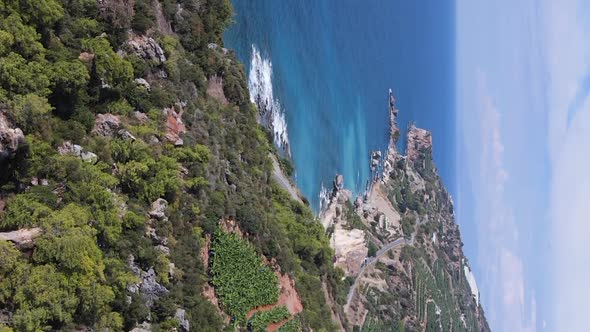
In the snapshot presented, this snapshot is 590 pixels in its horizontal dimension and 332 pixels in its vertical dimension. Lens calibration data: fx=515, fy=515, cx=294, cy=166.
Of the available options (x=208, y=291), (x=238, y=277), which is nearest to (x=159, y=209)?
(x=208, y=291)

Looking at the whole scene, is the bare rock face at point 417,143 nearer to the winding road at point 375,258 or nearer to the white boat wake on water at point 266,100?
the winding road at point 375,258

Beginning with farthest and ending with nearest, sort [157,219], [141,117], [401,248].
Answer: [401,248], [141,117], [157,219]

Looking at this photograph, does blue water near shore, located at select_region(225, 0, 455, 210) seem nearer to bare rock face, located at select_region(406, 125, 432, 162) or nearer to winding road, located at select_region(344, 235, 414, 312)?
bare rock face, located at select_region(406, 125, 432, 162)

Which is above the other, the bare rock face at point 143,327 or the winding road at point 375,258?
the winding road at point 375,258

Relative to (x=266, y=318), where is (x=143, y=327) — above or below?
below

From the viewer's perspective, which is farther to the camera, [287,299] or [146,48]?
[287,299]

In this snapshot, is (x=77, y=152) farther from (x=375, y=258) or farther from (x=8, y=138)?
(x=375, y=258)

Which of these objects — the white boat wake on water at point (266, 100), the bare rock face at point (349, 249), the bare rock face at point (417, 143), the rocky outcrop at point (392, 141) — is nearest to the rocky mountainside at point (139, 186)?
the white boat wake on water at point (266, 100)
